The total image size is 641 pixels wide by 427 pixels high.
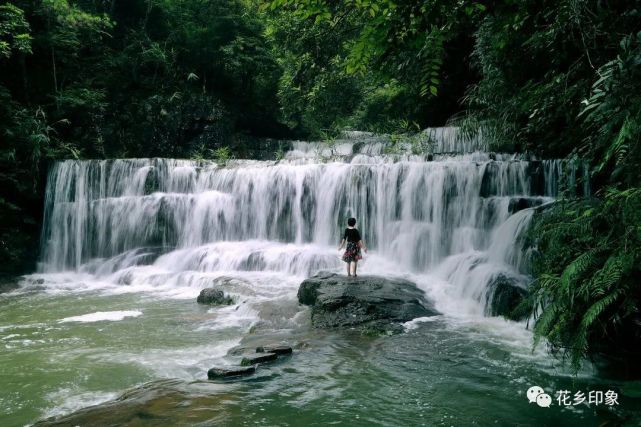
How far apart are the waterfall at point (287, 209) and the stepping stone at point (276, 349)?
16.7 feet

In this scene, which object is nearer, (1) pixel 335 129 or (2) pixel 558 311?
(2) pixel 558 311

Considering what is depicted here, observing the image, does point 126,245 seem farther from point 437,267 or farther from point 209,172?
point 437,267

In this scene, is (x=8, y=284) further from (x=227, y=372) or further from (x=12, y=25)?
(x=227, y=372)

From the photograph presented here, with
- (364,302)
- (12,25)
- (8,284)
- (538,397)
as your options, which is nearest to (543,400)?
(538,397)

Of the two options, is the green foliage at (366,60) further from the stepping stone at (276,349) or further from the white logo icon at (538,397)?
the stepping stone at (276,349)

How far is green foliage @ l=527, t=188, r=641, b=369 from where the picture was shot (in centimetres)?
402

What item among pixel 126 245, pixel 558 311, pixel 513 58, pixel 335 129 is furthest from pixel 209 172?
pixel 558 311

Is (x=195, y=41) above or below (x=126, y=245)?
above

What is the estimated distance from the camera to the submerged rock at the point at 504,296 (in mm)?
8242

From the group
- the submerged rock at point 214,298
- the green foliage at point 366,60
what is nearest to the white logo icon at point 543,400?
the green foliage at point 366,60

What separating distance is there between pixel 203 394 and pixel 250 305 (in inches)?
179

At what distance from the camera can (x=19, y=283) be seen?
13.6 m

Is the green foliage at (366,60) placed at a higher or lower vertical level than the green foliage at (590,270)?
higher

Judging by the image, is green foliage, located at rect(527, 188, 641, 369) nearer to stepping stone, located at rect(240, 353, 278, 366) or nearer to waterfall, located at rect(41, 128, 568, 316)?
stepping stone, located at rect(240, 353, 278, 366)
